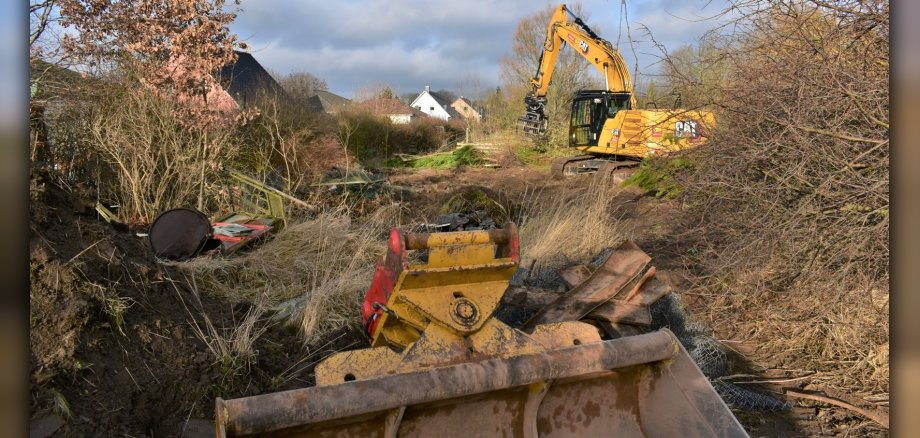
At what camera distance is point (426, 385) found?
242cm

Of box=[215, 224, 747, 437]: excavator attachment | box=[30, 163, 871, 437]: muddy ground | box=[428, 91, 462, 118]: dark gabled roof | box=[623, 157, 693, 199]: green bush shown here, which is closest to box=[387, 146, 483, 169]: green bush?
box=[623, 157, 693, 199]: green bush

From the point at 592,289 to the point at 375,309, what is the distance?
5.95 feet

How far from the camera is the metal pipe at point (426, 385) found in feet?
7.10

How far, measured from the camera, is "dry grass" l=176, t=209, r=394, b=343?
4.83 metres

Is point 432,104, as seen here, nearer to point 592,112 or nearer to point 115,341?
point 592,112

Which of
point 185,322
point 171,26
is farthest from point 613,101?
point 185,322

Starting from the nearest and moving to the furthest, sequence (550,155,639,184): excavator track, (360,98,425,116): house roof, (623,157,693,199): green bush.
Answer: (623,157,693,199): green bush, (550,155,639,184): excavator track, (360,98,425,116): house roof

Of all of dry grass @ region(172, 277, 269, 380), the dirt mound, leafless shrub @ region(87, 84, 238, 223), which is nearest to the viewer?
the dirt mound

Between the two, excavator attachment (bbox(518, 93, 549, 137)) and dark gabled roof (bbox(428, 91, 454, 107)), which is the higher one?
dark gabled roof (bbox(428, 91, 454, 107))

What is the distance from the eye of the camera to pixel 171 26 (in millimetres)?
9570

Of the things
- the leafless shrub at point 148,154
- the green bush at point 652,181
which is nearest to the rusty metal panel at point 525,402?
the leafless shrub at point 148,154

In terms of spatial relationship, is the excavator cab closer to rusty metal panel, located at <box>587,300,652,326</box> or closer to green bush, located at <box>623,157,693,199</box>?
green bush, located at <box>623,157,693,199</box>

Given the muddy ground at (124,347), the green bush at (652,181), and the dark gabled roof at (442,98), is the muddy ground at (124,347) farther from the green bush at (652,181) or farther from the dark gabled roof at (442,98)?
the dark gabled roof at (442,98)

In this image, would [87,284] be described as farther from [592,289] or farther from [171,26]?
[171,26]
